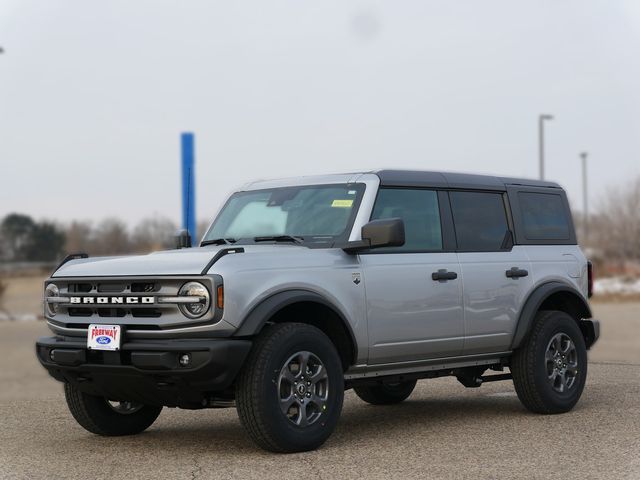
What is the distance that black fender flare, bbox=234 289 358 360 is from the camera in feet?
22.9

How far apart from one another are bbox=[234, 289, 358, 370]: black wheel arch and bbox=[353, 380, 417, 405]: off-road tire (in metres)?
2.37

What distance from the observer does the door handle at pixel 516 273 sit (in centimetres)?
906

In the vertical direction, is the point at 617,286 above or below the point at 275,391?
below

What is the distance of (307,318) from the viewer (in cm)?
774

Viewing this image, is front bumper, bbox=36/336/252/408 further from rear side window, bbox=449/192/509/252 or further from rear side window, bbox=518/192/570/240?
rear side window, bbox=518/192/570/240

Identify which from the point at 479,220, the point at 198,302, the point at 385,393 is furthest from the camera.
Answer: the point at 385,393

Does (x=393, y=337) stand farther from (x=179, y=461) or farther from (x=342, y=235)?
(x=179, y=461)

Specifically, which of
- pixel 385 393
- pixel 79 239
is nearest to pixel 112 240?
pixel 79 239

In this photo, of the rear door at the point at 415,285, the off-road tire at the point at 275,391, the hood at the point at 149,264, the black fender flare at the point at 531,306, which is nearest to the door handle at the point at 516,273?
the black fender flare at the point at 531,306

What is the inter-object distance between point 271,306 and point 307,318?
718mm

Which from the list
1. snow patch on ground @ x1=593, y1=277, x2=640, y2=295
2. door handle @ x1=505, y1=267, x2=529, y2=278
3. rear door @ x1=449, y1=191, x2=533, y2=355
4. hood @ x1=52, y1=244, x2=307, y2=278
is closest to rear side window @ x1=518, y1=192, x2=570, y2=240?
rear door @ x1=449, y1=191, x2=533, y2=355

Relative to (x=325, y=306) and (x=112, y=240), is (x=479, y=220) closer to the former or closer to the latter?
(x=325, y=306)

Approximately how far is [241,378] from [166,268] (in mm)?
875

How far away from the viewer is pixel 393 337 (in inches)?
315
